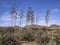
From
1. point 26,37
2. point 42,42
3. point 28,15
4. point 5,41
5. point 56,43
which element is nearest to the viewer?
point 5,41

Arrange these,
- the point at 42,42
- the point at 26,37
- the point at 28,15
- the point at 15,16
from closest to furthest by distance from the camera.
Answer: the point at 42,42 → the point at 26,37 → the point at 15,16 → the point at 28,15

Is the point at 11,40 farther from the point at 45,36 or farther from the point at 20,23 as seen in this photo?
the point at 20,23

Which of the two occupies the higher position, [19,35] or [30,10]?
[30,10]

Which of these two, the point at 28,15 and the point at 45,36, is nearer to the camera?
the point at 45,36

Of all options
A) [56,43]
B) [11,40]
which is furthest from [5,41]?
[56,43]

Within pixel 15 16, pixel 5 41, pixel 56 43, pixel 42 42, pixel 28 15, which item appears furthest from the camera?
pixel 28 15

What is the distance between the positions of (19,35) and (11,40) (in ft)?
25.6

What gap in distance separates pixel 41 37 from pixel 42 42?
66.5 inches

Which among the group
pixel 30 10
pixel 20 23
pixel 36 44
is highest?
pixel 30 10

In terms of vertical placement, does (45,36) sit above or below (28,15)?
below

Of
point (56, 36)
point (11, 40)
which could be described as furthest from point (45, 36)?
point (11, 40)

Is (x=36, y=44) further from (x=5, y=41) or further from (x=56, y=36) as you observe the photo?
(x=5, y=41)

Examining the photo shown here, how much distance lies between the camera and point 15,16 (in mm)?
52688

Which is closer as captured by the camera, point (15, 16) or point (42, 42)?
point (42, 42)
